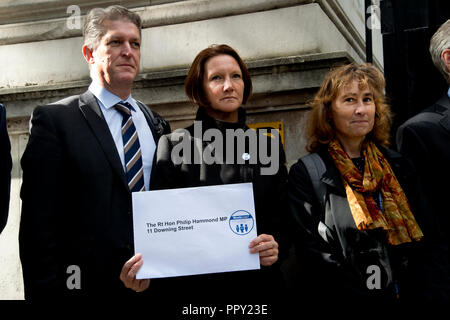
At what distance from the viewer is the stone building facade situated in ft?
13.8

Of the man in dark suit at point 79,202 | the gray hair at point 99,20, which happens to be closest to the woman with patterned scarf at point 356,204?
the man in dark suit at point 79,202

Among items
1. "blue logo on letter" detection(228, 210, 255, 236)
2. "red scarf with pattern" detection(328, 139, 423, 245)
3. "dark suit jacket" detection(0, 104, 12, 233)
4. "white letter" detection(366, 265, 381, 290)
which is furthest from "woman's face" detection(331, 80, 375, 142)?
"dark suit jacket" detection(0, 104, 12, 233)

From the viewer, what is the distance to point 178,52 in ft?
15.2

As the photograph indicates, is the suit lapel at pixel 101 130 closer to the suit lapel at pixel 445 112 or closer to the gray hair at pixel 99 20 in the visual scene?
the gray hair at pixel 99 20

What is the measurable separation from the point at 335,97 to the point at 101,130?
4.49ft

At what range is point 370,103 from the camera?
3.16 m

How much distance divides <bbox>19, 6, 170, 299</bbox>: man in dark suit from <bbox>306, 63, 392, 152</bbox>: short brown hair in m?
1.05

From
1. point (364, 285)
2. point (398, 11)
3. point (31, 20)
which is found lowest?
point (364, 285)

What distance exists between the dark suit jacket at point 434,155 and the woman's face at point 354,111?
Result: 0.23 metres

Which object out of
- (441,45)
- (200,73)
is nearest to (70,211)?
(200,73)

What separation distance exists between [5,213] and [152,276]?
0.93 meters

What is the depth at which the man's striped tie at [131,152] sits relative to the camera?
2904 millimetres

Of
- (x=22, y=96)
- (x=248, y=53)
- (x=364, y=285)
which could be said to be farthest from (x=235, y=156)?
(x=22, y=96)

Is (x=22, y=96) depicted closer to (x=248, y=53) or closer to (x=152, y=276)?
(x=248, y=53)
